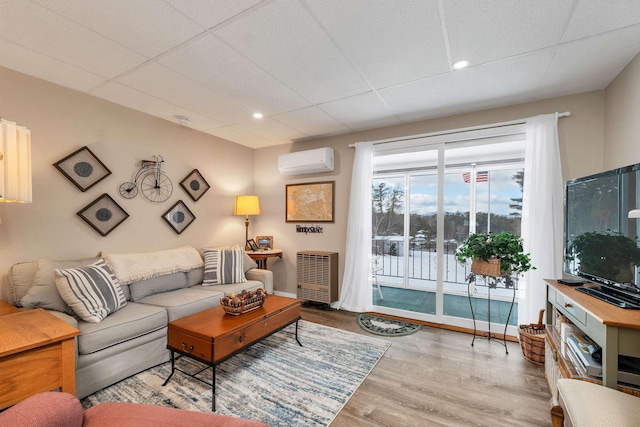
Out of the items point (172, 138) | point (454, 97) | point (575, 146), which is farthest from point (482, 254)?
point (172, 138)

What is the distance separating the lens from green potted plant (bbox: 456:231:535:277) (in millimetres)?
2507

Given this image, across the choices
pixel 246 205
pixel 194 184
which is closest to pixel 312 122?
pixel 246 205

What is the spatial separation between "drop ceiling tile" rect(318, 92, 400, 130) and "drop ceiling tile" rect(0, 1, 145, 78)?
182 cm

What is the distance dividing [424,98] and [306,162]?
5.93ft

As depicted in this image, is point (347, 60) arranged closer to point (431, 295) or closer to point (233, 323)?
point (233, 323)

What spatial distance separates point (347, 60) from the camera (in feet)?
6.90

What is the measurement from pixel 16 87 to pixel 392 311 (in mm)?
4495

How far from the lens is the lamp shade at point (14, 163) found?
1316mm

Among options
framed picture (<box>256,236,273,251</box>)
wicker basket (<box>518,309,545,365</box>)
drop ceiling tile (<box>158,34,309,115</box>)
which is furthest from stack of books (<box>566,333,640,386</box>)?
framed picture (<box>256,236,273,251</box>)

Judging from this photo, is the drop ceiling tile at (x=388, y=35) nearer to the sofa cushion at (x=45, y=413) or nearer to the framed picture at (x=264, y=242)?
the sofa cushion at (x=45, y=413)

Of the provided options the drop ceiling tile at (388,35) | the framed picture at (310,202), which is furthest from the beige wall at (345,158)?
the drop ceiling tile at (388,35)

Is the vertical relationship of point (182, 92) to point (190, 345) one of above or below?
above

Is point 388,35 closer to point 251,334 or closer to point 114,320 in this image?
point 251,334

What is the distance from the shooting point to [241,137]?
409 centimetres
